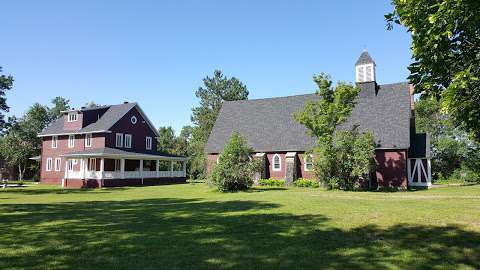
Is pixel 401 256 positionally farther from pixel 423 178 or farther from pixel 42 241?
pixel 423 178

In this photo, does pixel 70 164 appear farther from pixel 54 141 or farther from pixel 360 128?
pixel 360 128

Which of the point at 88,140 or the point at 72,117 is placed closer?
the point at 88,140

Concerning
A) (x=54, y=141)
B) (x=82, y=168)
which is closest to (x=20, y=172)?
(x=54, y=141)

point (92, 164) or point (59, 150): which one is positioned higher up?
point (59, 150)

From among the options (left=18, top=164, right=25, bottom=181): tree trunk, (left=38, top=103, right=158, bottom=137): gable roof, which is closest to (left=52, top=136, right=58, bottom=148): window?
(left=38, top=103, right=158, bottom=137): gable roof

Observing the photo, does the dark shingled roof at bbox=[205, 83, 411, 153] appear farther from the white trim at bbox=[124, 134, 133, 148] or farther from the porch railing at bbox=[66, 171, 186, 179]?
the white trim at bbox=[124, 134, 133, 148]

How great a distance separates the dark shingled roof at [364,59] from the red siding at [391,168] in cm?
969

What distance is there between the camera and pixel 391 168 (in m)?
31.6

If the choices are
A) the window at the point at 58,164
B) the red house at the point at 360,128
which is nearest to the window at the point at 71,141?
the window at the point at 58,164

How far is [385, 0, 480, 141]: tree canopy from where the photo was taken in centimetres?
792

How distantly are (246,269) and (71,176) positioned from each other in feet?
123

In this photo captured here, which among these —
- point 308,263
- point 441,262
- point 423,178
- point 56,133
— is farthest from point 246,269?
point 56,133

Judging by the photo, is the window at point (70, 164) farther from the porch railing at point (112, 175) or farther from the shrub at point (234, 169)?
the shrub at point (234, 169)

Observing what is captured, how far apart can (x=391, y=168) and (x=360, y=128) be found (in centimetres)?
479
